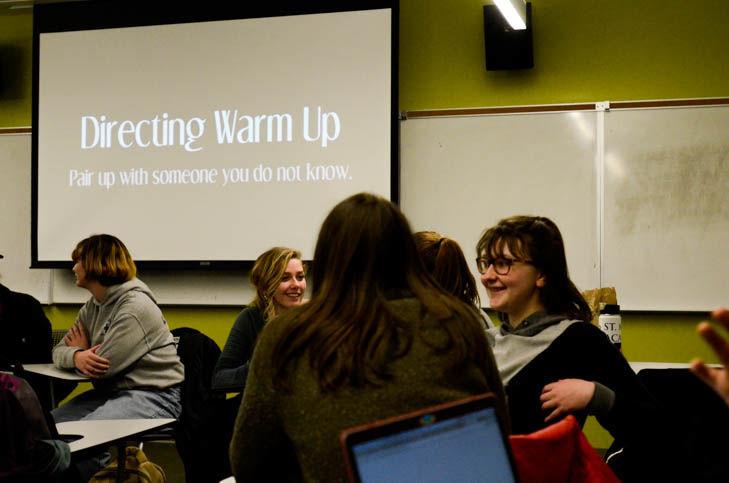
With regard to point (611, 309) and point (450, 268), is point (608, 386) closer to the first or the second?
point (450, 268)

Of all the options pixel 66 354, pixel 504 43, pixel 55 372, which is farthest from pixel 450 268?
pixel 504 43

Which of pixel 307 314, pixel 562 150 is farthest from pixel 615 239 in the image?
pixel 307 314

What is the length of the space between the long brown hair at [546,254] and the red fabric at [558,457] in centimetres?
73

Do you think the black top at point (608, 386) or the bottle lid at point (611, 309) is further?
the bottle lid at point (611, 309)

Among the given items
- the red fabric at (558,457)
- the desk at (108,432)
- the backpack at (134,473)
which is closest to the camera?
the red fabric at (558,457)

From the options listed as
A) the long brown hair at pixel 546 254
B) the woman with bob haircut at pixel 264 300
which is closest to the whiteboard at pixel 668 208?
→ the woman with bob haircut at pixel 264 300

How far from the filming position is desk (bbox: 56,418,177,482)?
8.63 feet

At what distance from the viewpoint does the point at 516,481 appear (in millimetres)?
1258

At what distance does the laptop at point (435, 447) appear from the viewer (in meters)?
1.12

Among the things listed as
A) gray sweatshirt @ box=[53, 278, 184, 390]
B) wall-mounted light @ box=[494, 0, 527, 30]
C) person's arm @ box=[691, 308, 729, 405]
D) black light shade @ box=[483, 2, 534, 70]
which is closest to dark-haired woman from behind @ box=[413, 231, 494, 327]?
gray sweatshirt @ box=[53, 278, 184, 390]

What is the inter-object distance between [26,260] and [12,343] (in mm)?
1663

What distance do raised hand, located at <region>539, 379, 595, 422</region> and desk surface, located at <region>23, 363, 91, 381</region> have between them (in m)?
2.51

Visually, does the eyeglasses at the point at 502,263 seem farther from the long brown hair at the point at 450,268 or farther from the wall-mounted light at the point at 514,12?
the wall-mounted light at the point at 514,12

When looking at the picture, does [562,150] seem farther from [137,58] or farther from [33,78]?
[33,78]
